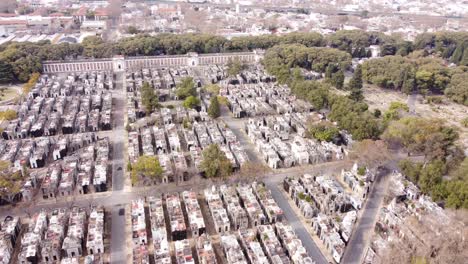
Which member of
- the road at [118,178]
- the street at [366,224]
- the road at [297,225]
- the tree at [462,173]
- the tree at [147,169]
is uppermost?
the tree at [462,173]

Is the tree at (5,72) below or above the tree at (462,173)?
below

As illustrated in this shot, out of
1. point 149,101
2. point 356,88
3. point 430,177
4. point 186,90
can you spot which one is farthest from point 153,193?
point 356,88

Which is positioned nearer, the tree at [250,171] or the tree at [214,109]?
the tree at [250,171]

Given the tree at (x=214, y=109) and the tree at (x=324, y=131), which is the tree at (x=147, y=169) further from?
the tree at (x=324, y=131)

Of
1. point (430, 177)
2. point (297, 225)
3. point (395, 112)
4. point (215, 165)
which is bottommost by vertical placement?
point (297, 225)

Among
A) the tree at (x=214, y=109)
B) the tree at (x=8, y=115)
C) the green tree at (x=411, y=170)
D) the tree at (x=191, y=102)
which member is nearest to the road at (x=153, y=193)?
the green tree at (x=411, y=170)

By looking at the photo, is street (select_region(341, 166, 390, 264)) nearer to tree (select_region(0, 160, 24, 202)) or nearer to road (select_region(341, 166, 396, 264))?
road (select_region(341, 166, 396, 264))

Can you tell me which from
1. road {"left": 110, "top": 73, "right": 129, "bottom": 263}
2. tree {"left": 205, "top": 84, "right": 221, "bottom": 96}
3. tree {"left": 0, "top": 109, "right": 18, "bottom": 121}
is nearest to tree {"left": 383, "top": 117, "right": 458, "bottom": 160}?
tree {"left": 205, "top": 84, "right": 221, "bottom": 96}

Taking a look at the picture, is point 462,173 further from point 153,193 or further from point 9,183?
point 9,183

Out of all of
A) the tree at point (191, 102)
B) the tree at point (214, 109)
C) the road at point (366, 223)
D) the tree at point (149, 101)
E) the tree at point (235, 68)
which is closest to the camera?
the road at point (366, 223)
